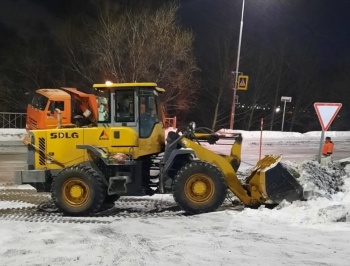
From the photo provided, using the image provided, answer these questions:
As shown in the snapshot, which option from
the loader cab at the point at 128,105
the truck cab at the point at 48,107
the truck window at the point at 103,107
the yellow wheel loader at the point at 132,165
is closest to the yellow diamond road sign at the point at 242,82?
the truck cab at the point at 48,107

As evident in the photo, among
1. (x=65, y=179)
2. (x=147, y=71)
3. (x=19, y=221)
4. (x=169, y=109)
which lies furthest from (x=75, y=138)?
(x=169, y=109)

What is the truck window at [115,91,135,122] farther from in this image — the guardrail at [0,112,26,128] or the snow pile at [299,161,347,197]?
the guardrail at [0,112,26,128]

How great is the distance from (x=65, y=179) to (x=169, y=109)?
79.0ft

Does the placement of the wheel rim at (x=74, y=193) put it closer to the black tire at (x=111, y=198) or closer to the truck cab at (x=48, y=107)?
the black tire at (x=111, y=198)

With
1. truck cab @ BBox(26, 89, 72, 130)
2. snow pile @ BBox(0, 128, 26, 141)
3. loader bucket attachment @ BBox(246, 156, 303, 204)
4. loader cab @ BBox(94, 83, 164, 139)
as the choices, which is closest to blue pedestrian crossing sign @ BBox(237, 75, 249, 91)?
truck cab @ BBox(26, 89, 72, 130)

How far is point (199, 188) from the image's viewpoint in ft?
28.7

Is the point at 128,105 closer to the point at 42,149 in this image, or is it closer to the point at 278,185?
the point at 42,149

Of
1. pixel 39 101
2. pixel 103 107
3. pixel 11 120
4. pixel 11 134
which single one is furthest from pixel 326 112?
pixel 11 120

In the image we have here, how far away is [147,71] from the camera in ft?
89.0

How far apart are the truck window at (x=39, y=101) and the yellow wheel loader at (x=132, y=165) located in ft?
43.2

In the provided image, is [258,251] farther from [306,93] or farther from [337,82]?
[337,82]

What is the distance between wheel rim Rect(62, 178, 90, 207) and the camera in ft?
29.0

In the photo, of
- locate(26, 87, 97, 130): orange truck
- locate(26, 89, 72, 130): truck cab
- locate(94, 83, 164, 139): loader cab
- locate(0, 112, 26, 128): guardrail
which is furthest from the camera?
locate(0, 112, 26, 128): guardrail

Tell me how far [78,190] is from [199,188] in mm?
2389
